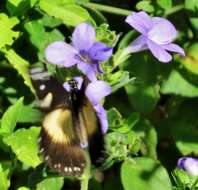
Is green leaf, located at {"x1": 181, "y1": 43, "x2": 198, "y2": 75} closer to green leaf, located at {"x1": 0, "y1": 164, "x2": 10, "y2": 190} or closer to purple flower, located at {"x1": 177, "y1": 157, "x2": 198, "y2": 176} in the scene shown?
purple flower, located at {"x1": 177, "y1": 157, "x2": 198, "y2": 176}

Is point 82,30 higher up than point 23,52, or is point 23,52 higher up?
point 82,30

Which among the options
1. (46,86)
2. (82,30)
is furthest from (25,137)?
(82,30)

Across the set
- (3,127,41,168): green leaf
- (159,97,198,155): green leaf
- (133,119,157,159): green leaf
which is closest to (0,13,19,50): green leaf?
(3,127,41,168): green leaf

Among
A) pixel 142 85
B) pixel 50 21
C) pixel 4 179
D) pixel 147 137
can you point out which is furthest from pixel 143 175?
pixel 50 21

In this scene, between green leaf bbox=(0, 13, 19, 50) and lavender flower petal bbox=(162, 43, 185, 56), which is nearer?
lavender flower petal bbox=(162, 43, 185, 56)

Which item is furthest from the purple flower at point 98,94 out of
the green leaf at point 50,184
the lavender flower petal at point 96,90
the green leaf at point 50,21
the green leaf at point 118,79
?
Result: the green leaf at point 50,21

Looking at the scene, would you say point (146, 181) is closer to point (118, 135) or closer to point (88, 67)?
point (118, 135)

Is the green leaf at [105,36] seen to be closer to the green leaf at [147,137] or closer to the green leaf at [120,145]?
the green leaf at [120,145]
